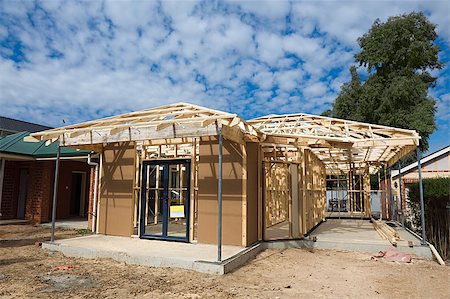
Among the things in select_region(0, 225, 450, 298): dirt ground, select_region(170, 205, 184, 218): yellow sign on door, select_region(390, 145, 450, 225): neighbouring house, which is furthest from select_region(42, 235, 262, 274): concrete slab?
select_region(390, 145, 450, 225): neighbouring house

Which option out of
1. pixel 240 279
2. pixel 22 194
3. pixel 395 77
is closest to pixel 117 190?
pixel 240 279

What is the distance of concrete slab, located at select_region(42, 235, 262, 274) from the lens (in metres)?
6.19

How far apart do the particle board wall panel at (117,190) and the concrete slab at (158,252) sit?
26.2 inches

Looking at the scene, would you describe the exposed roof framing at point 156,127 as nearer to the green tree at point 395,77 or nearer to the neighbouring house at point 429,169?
the neighbouring house at point 429,169

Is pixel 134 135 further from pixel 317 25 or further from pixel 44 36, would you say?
pixel 317 25

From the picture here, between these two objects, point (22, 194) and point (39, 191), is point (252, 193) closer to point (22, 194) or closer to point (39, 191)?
point (39, 191)

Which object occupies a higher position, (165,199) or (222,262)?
(165,199)

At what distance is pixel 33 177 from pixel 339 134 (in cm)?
1215

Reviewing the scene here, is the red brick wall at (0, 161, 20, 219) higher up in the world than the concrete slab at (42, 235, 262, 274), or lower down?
higher up

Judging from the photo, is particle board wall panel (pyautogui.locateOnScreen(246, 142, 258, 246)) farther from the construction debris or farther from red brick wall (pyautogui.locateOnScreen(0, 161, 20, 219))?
red brick wall (pyautogui.locateOnScreen(0, 161, 20, 219))

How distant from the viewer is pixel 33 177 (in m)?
13.2

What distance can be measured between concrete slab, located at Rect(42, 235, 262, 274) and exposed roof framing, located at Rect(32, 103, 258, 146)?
2.62m

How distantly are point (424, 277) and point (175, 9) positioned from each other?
801cm

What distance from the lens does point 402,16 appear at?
22844 millimetres
